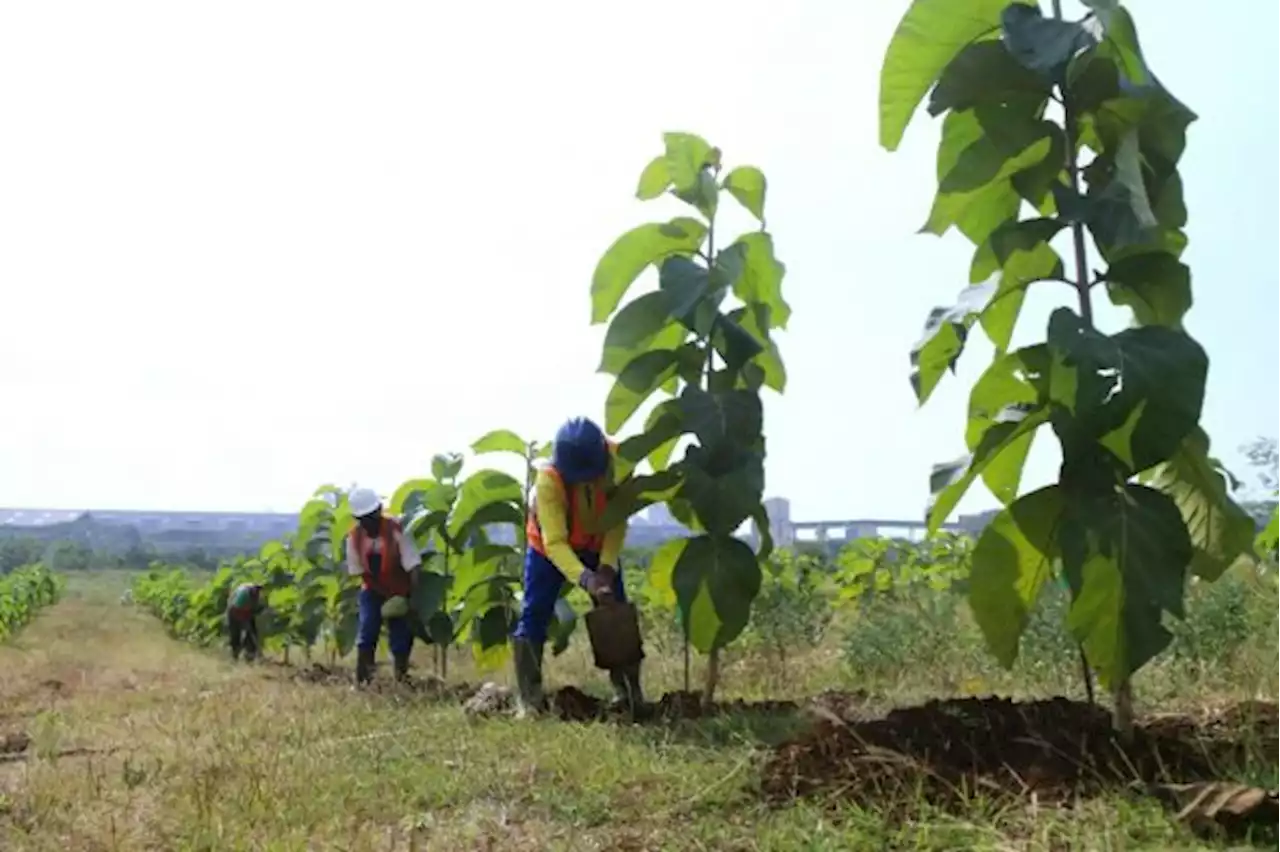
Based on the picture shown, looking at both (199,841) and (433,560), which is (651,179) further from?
(433,560)

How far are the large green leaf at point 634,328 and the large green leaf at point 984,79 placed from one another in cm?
196

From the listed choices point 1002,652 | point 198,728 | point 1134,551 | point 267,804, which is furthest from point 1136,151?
point 198,728

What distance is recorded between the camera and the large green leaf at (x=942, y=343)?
3.61 metres

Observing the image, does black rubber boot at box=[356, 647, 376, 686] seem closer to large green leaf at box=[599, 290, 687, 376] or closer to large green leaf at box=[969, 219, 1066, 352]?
large green leaf at box=[599, 290, 687, 376]

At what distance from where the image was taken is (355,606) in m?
11.9

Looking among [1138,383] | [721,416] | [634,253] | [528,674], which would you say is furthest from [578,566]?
[1138,383]

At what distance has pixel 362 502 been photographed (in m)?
9.27

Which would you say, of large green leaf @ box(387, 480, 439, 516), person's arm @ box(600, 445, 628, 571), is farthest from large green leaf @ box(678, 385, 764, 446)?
large green leaf @ box(387, 480, 439, 516)

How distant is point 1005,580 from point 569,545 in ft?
9.59

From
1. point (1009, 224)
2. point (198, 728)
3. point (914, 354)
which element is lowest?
point (198, 728)

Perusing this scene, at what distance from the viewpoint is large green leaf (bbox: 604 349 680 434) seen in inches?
225

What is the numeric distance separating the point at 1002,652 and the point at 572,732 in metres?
1.93

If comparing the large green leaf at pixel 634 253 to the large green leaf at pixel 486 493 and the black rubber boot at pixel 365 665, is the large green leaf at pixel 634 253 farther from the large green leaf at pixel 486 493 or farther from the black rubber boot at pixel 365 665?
the black rubber boot at pixel 365 665

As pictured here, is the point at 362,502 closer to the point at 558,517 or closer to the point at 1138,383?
the point at 558,517
